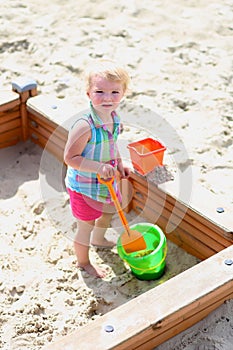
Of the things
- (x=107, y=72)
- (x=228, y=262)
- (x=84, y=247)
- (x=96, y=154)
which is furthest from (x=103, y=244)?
(x=107, y=72)

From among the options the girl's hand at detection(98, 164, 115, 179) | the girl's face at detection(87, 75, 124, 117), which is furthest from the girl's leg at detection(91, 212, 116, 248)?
the girl's face at detection(87, 75, 124, 117)

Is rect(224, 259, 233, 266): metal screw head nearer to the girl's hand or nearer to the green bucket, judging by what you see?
the green bucket

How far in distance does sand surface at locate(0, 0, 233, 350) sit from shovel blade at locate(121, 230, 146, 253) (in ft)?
0.33

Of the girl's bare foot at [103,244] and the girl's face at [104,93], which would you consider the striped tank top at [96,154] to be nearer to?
the girl's face at [104,93]

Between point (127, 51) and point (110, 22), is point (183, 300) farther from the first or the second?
point (110, 22)


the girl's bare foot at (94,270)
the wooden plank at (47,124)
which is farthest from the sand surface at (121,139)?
the wooden plank at (47,124)

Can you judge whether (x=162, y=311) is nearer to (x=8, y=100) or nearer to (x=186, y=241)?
(x=186, y=241)

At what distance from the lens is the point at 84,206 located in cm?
233

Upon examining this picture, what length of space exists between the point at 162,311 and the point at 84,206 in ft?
1.77

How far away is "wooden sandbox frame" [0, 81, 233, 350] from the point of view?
74.0 inches

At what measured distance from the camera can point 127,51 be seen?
375cm

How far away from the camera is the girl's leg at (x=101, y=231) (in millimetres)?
2480

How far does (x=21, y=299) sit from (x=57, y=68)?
63.9 inches

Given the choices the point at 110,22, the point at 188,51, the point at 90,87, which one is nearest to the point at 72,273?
the point at 90,87
